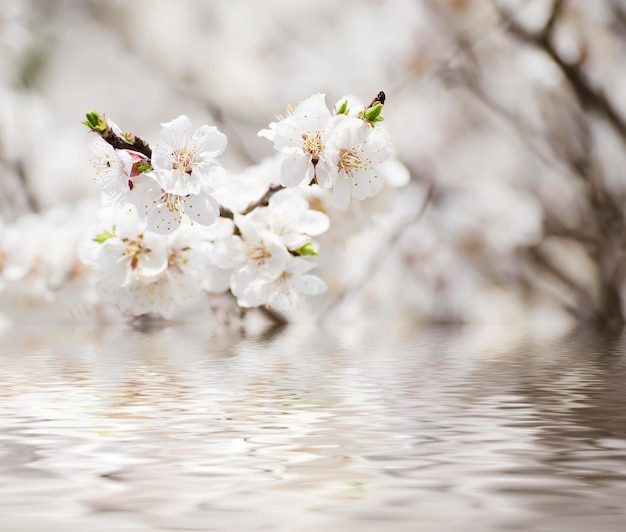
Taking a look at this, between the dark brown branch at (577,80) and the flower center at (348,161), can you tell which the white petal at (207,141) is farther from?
the dark brown branch at (577,80)

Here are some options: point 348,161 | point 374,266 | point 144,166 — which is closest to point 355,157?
point 348,161

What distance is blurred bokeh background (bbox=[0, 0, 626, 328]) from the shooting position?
2.52 feet

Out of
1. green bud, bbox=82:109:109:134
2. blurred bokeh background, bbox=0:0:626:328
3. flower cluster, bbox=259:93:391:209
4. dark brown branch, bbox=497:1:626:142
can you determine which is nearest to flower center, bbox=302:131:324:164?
flower cluster, bbox=259:93:391:209

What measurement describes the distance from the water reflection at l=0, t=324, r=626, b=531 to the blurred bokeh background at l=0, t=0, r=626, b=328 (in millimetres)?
270

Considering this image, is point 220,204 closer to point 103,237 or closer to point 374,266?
point 103,237

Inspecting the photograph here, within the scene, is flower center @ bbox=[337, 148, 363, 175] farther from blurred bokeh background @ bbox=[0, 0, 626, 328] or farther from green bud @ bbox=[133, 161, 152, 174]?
blurred bokeh background @ bbox=[0, 0, 626, 328]

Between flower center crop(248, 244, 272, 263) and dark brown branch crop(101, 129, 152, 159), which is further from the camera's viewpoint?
flower center crop(248, 244, 272, 263)

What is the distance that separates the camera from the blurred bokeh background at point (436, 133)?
0.77 metres

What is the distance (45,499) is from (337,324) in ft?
1.86

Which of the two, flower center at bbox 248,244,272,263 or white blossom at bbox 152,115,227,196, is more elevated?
white blossom at bbox 152,115,227,196

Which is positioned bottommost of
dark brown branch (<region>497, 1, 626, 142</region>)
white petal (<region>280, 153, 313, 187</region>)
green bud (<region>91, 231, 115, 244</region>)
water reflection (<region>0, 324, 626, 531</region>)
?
→ water reflection (<region>0, 324, 626, 531</region>)

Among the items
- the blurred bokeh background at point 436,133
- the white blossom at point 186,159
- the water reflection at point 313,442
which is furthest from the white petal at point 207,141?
the blurred bokeh background at point 436,133

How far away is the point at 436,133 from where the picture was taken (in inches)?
31.5

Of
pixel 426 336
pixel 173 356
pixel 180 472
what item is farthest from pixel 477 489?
pixel 426 336
